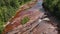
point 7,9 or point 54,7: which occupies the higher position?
Answer: point 54,7

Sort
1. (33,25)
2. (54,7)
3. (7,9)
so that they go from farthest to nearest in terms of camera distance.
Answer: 1. (7,9)
2. (54,7)
3. (33,25)

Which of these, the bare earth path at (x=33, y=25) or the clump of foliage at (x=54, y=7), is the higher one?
the clump of foliage at (x=54, y=7)

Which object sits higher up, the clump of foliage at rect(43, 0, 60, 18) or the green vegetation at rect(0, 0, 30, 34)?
the clump of foliage at rect(43, 0, 60, 18)

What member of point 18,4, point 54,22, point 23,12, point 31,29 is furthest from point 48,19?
point 18,4

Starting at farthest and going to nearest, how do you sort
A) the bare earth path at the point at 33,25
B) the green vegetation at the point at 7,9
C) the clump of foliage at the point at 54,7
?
the green vegetation at the point at 7,9, the clump of foliage at the point at 54,7, the bare earth path at the point at 33,25

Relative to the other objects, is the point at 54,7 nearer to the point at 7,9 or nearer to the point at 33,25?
the point at 33,25

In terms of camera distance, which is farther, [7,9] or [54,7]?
[7,9]

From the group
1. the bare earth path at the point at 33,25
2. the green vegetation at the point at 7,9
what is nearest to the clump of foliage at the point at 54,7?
the bare earth path at the point at 33,25

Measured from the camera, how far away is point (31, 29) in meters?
12.7

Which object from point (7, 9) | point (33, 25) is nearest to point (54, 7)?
point (33, 25)

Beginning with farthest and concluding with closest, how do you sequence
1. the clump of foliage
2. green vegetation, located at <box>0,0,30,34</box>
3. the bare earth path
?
green vegetation, located at <box>0,0,30,34</box>, the clump of foliage, the bare earth path

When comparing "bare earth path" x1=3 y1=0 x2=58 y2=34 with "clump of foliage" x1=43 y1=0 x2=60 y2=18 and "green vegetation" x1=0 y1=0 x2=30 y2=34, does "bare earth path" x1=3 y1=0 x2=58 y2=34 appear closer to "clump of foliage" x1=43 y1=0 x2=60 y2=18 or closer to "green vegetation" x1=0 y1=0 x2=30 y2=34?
"clump of foliage" x1=43 y1=0 x2=60 y2=18

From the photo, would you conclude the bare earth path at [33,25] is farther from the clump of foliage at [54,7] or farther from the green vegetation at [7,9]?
the green vegetation at [7,9]

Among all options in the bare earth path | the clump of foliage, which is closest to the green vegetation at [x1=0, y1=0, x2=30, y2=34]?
the bare earth path
